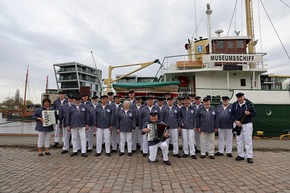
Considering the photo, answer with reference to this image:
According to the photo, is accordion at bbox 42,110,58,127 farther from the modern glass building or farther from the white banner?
the modern glass building

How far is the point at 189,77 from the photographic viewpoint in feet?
49.6

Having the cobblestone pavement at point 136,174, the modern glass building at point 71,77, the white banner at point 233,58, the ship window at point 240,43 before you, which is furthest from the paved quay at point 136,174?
the modern glass building at point 71,77

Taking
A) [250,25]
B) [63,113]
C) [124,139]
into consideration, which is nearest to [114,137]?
[124,139]

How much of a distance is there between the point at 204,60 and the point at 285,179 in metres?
10.5

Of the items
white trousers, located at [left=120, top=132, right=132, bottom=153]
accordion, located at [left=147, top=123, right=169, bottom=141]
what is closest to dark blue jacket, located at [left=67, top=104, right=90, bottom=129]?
white trousers, located at [left=120, top=132, right=132, bottom=153]

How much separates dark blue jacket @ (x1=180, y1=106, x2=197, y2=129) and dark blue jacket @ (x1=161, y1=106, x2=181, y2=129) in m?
0.22

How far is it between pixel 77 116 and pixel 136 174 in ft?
9.63

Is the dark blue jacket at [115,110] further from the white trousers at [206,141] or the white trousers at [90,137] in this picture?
the white trousers at [206,141]

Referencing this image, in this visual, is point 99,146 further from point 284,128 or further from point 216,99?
point 284,128

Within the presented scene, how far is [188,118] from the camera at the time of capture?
22.2 feet

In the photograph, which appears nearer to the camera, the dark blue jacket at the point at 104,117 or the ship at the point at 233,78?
the dark blue jacket at the point at 104,117

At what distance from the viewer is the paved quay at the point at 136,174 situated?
13.4ft

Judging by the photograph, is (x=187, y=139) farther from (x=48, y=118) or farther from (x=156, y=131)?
(x=48, y=118)

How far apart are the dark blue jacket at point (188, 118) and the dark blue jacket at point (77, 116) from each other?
3148 mm
